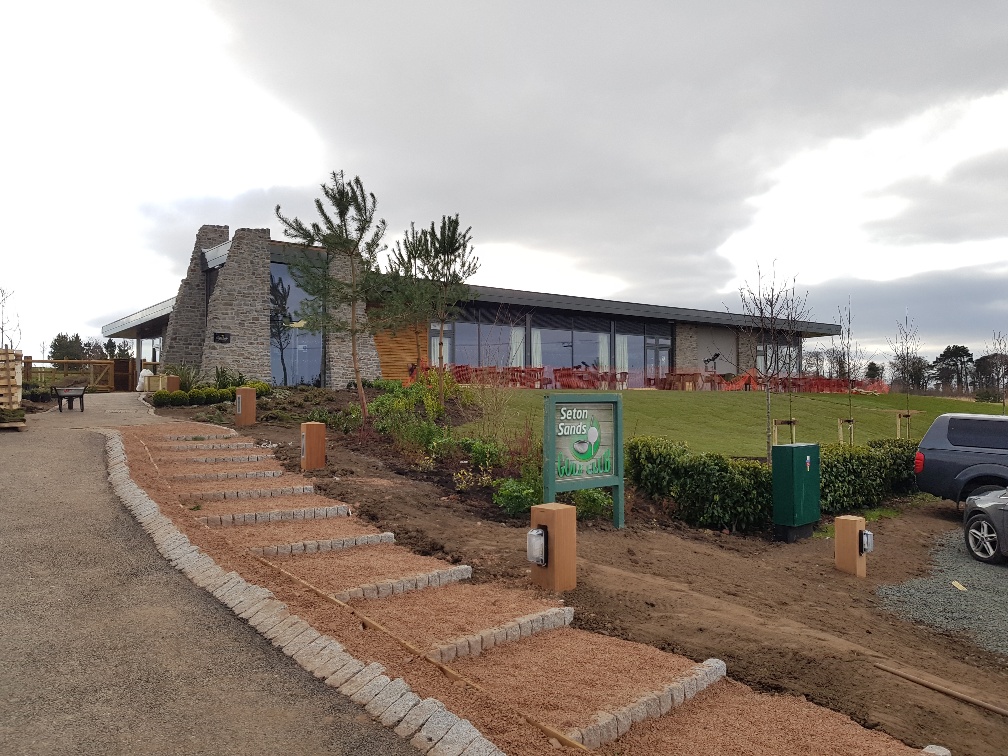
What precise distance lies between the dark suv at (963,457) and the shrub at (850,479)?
2.38 ft

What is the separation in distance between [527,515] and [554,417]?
56.8 inches

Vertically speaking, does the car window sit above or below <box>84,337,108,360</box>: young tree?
below

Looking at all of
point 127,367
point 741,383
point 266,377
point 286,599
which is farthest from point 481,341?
point 286,599

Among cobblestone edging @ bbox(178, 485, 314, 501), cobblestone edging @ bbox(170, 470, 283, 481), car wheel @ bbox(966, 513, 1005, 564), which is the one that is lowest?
car wheel @ bbox(966, 513, 1005, 564)

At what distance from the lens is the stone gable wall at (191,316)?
25.4 metres

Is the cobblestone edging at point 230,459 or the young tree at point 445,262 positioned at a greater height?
the young tree at point 445,262

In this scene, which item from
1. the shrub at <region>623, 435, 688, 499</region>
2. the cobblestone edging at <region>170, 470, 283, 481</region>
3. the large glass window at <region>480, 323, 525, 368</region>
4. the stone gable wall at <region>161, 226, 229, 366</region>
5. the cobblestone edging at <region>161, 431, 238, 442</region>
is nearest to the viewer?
the cobblestone edging at <region>170, 470, 283, 481</region>

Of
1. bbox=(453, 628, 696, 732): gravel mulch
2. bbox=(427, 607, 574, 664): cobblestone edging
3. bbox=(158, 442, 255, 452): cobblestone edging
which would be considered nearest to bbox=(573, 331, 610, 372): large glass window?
bbox=(158, 442, 255, 452): cobblestone edging

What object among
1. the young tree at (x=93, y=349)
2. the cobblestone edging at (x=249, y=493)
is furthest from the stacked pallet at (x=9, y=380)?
the young tree at (x=93, y=349)

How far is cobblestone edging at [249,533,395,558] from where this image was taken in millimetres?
6113

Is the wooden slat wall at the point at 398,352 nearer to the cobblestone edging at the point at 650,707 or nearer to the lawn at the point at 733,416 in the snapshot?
the lawn at the point at 733,416

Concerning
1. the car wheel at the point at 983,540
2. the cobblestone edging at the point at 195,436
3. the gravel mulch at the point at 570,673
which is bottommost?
the car wheel at the point at 983,540

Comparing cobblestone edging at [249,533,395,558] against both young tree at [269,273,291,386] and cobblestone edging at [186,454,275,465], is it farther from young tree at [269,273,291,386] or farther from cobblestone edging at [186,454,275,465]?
young tree at [269,273,291,386]

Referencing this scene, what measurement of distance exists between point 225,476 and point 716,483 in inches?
261
